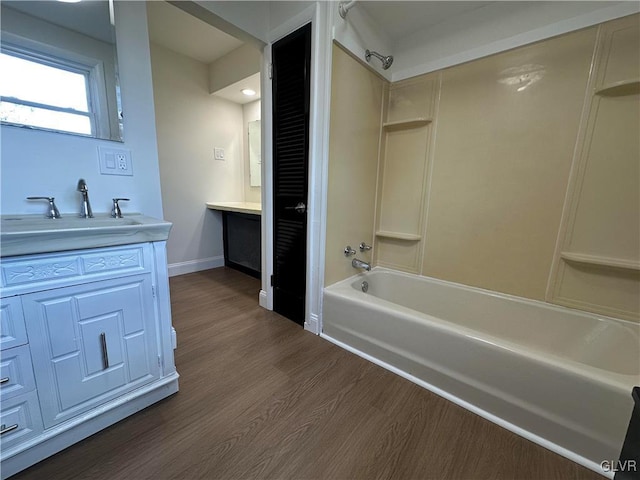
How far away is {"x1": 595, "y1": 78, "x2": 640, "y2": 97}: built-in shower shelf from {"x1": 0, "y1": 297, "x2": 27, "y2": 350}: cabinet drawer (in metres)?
2.70

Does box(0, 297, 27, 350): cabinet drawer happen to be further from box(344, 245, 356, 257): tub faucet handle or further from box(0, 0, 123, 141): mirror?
box(344, 245, 356, 257): tub faucet handle

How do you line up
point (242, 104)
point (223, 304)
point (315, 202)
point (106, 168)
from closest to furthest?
point (106, 168), point (315, 202), point (223, 304), point (242, 104)

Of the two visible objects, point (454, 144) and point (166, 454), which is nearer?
point (166, 454)

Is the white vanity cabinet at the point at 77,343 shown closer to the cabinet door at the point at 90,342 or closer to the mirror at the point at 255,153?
the cabinet door at the point at 90,342

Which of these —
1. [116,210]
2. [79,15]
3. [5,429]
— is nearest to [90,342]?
[5,429]

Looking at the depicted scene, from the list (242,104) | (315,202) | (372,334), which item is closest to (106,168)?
(315,202)

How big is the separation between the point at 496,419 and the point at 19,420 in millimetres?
1859

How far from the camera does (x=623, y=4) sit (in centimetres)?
127

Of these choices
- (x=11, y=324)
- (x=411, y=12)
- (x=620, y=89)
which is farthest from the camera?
(x=411, y=12)

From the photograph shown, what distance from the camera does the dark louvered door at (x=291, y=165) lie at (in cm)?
166

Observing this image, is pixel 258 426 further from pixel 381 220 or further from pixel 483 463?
pixel 381 220

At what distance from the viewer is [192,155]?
9.42ft

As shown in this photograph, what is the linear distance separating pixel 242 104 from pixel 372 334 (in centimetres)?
312

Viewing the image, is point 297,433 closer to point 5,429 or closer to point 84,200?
point 5,429
